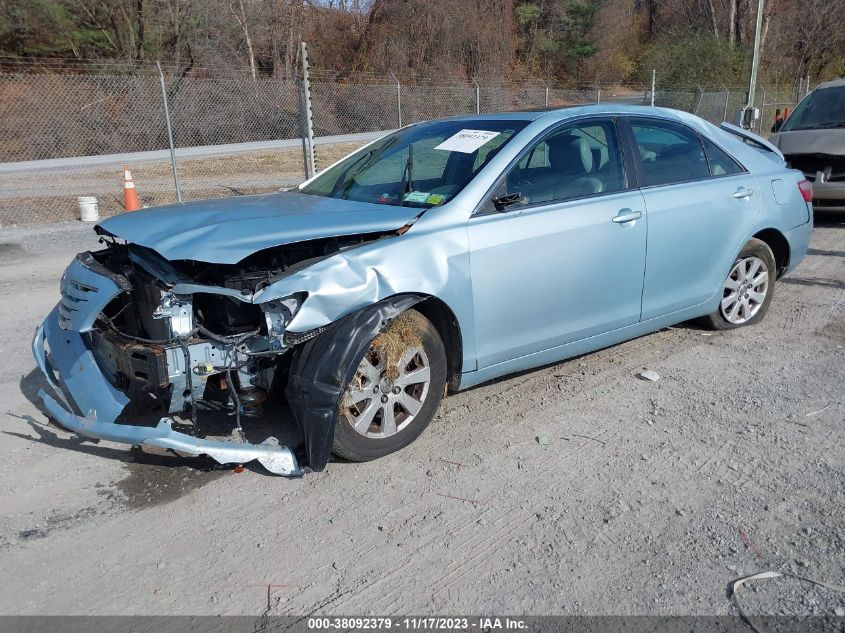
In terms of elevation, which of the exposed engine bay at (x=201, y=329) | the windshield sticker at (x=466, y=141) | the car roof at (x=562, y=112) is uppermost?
the car roof at (x=562, y=112)

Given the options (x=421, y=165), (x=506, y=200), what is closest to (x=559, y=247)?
(x=506, y=200)

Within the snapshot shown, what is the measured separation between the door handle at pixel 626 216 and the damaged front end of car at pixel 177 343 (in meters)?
1.61

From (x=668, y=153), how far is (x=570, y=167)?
96cm

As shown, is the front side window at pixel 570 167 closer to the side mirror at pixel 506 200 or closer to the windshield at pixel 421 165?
the side mirror at pixel 506 200

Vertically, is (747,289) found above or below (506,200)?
below

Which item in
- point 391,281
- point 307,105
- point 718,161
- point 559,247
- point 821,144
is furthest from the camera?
point 307,105

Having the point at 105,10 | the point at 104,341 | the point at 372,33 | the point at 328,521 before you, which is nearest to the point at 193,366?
the point at 104,341

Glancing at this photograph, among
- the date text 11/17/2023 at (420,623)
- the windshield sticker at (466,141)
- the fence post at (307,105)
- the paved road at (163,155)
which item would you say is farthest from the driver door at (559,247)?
the paved road at (163,155)

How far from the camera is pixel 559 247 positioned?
407 centimetres

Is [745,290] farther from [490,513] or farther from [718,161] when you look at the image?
[490,513]

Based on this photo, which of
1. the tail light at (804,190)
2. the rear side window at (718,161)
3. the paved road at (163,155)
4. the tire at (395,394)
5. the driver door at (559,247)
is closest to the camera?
the tire at (395,394)

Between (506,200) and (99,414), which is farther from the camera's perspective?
(506,200)

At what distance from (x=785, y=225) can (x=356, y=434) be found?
13.0 ft

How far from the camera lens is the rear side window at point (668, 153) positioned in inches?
185
